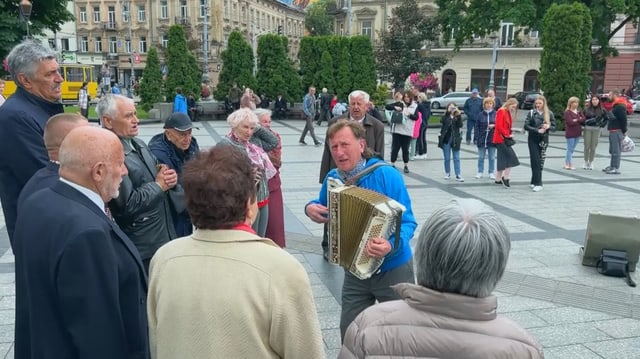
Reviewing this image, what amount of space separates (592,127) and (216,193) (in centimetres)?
1268

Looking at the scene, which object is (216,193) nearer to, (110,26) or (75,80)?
(75,80)

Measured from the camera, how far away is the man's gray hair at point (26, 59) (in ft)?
11.6

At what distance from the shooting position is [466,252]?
167 cm

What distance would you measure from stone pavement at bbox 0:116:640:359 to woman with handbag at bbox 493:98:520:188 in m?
0.45

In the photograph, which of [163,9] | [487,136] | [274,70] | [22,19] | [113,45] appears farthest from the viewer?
[113,45]

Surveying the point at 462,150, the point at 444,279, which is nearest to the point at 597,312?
the point at 444,279

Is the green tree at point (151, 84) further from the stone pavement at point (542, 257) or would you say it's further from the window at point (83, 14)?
the window at point (83, 14)

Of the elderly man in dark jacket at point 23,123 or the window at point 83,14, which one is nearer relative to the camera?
the elderly man in dark jacket at point 23,123

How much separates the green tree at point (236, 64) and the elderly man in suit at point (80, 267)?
975 inches

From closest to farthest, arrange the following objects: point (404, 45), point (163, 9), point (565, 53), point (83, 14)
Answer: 1. point (565, 53)
2. point (404, 45)
3. point (163, 9)
4. point (83, 14)

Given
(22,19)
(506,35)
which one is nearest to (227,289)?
(22,19)

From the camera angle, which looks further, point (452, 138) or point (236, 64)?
point (236, 64)

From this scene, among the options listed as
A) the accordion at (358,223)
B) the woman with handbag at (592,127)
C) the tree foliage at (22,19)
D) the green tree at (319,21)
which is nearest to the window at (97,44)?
the green tree at (319,21)

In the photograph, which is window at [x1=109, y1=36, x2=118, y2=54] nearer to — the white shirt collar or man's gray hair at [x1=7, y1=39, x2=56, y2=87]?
man's gray hair at [x1=7, y1=39, x2=56, y2=87]
